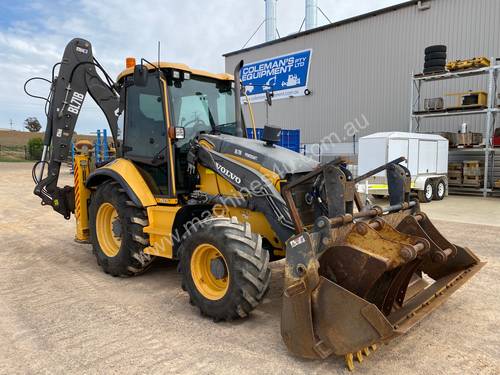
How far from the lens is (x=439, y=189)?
13.9 metres

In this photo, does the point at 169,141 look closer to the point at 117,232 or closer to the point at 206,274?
the point at 117,232

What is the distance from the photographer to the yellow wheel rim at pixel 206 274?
12.5 ft

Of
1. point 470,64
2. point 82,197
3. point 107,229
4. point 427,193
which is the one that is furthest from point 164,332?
point 470,64

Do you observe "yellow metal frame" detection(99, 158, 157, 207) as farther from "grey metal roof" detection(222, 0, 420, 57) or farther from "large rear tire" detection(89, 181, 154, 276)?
"grey metal roof" detection(222, 0, 420, 57)

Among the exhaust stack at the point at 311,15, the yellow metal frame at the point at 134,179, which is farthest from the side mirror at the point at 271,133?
the exhaust stack at the point at 311,15

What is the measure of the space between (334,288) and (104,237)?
11.9 feet

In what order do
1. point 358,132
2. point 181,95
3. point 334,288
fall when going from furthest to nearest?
point 358,132, point 181,95, point 334,288

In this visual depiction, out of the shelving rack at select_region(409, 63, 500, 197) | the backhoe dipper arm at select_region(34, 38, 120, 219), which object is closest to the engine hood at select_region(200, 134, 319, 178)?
the backhoe dipper arm at select_region(34, 38, 120, 219)

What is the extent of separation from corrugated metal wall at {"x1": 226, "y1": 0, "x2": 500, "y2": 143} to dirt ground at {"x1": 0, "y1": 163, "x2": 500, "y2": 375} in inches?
484

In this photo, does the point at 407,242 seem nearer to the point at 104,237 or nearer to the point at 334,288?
the point at 334,288

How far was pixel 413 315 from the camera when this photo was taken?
320 cm

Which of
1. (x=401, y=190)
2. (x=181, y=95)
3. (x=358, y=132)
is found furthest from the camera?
(x=358, y=132)

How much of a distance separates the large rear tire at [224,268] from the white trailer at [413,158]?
29.6 feet

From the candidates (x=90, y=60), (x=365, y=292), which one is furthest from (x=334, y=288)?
(x=90, y=60)
